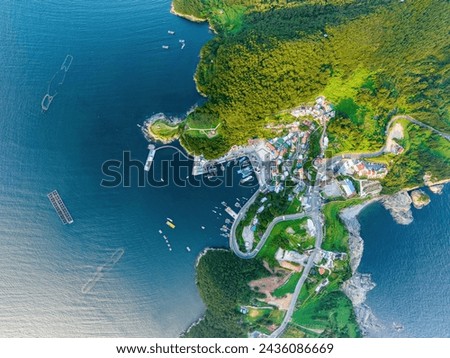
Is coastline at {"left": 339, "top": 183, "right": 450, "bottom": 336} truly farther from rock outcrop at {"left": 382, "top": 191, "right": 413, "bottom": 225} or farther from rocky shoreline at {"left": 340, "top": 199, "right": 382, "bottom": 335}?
rock outcrop at {"left": 382, "top": 191, "right": 413, "bottom": 225}

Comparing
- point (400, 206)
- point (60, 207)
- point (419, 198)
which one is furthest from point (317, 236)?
point (60, 207)

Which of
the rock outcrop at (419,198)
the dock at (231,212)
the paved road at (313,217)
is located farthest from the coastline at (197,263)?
the rock outcrop at (419,198)

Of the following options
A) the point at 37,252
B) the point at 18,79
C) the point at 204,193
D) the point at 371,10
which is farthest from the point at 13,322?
the point at 371,10

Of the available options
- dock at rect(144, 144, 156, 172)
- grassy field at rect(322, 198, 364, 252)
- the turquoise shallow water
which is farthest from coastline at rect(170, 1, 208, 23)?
grassy field at rect(322, 198, 364, 252)

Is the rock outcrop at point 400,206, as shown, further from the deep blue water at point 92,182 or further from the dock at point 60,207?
the dock at point 60,207

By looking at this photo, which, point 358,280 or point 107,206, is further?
point 358,280

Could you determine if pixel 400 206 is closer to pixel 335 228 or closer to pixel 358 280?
pixel 335 228

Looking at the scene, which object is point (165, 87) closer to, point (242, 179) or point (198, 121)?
point (198, 121)
